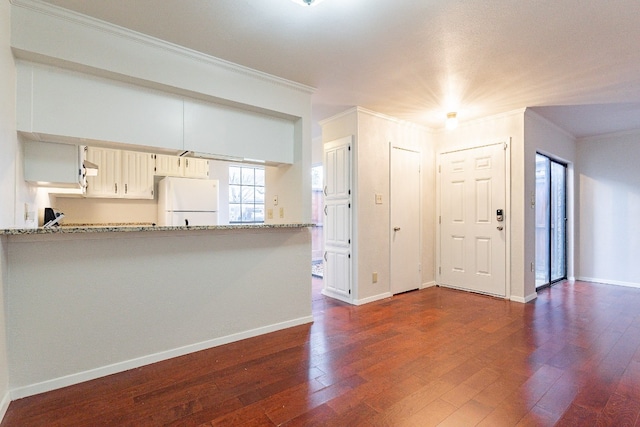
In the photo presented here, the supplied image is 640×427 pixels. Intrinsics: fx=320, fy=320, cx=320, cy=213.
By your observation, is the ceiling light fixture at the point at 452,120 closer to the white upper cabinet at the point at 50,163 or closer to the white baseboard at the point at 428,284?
the white baseboard at the point at 428,284

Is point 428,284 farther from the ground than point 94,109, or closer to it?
closer to it

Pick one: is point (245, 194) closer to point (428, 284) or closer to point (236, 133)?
point (236, 133)

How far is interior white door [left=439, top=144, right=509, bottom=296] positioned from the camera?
417 cm

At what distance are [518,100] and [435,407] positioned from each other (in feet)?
11.1

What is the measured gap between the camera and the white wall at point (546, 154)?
4.04 metres

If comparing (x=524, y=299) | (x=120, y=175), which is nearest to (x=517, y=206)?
(x=524, y=299)

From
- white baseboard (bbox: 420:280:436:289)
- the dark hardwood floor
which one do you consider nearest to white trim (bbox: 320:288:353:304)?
the dark hardwood floor

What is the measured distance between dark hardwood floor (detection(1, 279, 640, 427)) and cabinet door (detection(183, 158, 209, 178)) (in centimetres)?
306

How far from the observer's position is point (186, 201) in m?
4.66

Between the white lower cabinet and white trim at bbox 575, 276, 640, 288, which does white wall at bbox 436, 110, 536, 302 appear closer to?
white trim at bbox 575, 276, 640, 288

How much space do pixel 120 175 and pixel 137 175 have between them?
0.21 m

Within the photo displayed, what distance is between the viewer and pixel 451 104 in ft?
12.3

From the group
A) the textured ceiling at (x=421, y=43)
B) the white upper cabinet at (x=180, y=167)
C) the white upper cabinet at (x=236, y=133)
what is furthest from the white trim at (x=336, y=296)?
the white upper cabinet at (x=180, y=167)

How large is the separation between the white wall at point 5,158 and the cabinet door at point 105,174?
2.44 meters
